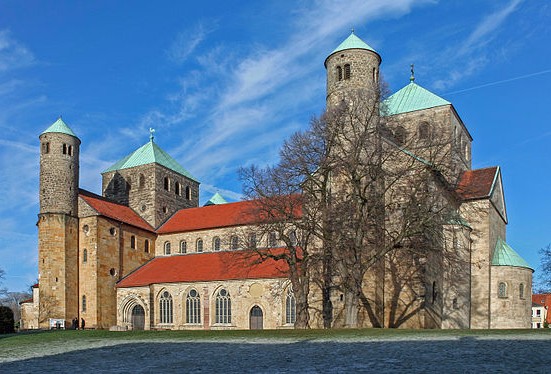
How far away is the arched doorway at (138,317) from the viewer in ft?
142

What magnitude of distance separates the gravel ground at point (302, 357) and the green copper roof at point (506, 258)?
21181mm

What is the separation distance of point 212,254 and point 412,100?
20406 mm

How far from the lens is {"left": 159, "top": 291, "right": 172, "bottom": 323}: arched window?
139 feet

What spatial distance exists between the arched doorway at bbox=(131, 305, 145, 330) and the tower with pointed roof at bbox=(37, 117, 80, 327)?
4.36 m

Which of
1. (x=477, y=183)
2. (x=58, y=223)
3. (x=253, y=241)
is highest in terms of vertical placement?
(x=477, y=183)

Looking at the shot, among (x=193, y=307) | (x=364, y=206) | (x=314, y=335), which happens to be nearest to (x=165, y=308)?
(x=193, y=307)

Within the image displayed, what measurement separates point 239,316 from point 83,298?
12.8 m

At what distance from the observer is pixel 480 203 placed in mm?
37375

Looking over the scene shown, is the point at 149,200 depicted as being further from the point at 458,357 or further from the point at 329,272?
the point at 458,357

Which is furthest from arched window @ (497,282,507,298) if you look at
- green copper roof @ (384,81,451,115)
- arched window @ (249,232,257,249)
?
arched window @ (249,232,257,249)

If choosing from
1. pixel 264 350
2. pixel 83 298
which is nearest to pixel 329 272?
pixel 264 350

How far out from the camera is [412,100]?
43.1 metres

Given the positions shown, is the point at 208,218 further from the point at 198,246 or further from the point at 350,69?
the point at 350,69

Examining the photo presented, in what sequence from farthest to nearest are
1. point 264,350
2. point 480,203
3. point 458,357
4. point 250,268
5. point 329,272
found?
1. point 250,268
2. point 480,203
3. point 329,272
4. point 264,350
5. point 458,357
